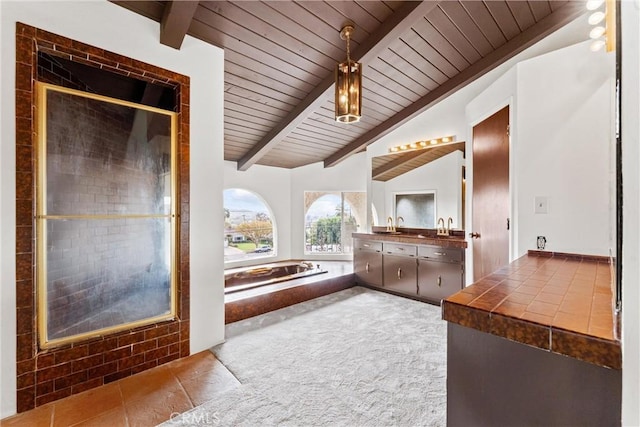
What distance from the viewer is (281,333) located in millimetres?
2652

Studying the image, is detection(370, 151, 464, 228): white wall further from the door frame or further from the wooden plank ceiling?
the wooden plank ceiling

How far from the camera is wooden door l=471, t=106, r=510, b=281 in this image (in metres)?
2.62

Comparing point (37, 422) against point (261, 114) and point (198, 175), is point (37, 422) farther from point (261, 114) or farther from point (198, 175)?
point (261, 114)

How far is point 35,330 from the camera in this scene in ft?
5.41

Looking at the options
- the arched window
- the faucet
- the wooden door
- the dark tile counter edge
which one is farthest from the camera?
A: the arched window

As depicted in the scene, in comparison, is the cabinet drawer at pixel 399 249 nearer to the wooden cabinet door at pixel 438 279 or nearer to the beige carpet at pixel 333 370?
the wooden cabinet door at pixel 438 279

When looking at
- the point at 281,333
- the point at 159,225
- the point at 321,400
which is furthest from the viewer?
the point at 281,333

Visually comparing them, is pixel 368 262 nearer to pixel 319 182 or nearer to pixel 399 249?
pixel 399 249

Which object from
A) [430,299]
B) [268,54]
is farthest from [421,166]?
[268,54]

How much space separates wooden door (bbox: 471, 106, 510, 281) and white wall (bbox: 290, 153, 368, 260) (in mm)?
2551

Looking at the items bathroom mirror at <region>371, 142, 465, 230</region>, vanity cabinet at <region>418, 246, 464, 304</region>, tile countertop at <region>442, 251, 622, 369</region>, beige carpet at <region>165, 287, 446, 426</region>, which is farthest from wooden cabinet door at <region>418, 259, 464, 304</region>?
tile countertop at <region>442, 251, 622, 369</region>

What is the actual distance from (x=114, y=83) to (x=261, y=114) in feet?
5.57

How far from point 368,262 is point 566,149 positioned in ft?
8.84

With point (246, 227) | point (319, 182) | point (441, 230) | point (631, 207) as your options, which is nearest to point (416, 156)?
point (441, 230)
